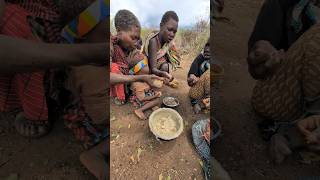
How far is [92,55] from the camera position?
140 cm

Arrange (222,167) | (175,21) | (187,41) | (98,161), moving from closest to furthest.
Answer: (175,21), (187,41), (98,161), (222,167)

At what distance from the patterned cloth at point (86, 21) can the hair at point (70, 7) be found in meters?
0.04

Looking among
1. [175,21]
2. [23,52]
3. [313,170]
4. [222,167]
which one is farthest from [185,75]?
[313,170]

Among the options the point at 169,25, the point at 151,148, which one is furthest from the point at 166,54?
the point at 151,148

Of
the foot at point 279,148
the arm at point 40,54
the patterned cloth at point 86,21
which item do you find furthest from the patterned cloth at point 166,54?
the foot at point 279,148

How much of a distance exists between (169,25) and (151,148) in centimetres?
53

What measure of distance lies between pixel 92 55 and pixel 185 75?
35 centimetres

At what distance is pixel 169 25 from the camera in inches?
42.3

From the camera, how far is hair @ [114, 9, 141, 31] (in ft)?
3.39

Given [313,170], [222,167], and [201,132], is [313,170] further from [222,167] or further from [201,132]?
[201,132]

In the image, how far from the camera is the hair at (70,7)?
172 cm

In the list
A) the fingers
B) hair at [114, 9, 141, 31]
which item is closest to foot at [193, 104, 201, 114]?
hair at [114, 9, 141, 31]

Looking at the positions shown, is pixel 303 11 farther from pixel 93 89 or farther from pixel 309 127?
pixel 93 89

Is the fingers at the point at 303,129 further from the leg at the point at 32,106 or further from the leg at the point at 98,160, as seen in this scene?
the leg at the point at 32,106
